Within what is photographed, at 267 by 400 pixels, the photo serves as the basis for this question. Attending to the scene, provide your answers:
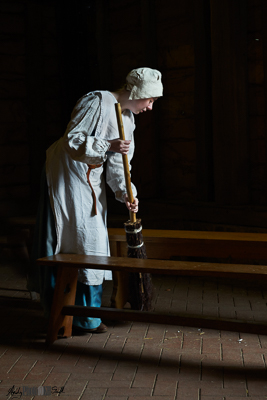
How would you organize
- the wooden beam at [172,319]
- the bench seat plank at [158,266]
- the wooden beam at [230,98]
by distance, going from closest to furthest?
the bench seat plank at [158,266] → the wooden beam at [172,319] → the wooden beam at [230,98]

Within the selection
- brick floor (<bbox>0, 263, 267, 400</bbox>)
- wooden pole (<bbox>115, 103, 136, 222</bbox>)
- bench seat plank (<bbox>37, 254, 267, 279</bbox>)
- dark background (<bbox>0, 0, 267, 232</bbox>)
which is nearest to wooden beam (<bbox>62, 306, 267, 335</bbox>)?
brick floor (<bbox>0, 263, 267, 400</bbox>)

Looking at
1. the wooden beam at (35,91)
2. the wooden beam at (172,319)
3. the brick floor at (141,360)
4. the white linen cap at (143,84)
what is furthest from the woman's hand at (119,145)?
the wooden beam at (35,91)

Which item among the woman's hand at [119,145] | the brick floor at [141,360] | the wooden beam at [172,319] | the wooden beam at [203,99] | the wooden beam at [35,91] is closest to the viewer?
the brick floor at [141,360]

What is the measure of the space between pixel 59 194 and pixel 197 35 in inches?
128

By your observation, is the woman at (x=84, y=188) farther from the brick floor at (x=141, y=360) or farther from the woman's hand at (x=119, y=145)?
the brick floor at (x=141, y=360)

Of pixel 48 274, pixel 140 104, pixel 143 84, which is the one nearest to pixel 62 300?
pixel 48 274

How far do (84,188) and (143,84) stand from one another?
86 cm

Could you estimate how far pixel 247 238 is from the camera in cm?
438

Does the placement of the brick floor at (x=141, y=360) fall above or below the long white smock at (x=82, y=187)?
below

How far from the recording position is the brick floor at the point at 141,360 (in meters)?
3.10

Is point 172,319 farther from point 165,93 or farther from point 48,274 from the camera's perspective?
point 165,93

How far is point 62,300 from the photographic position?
390cm

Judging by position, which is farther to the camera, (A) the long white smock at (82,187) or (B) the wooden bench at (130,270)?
(A) the long white smock at (82,187)

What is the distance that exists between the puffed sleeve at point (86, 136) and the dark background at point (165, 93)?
2.56 meters
